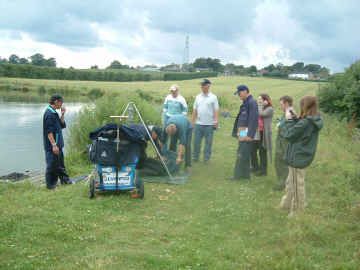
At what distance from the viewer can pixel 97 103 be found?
15641 millimetres

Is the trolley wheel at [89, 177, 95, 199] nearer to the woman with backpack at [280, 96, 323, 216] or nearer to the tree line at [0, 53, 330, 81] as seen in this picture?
the woman with backpack at [280, 96, 323, 216]

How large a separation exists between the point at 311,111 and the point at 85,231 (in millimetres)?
3378

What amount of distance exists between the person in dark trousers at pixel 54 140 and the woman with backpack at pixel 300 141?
439 centimetres

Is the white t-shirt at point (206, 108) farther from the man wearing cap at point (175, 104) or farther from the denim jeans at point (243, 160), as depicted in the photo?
the denim jeans at point (243, 160)

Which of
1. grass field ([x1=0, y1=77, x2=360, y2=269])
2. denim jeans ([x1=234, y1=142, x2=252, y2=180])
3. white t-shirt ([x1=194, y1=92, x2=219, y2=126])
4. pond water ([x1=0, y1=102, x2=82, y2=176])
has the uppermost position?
white t-shirt ([x1=194, y1=92, x2=219, y2=126])

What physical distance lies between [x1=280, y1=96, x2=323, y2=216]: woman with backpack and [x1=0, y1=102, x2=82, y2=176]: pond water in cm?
1121

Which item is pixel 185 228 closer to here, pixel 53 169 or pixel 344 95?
pixel 53 169

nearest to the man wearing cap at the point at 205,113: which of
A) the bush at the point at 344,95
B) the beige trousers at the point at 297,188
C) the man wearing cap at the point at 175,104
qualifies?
the man wearing cap at the point at 175,104

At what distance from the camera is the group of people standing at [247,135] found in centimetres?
633

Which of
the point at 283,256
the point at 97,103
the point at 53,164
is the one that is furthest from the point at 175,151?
the point at 97,103

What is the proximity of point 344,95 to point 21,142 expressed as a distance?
14.7 m

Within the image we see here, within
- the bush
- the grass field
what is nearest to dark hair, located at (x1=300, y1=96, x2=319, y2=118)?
the grass field

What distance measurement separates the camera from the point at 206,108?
10.6 metres

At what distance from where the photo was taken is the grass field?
16.1 ft
